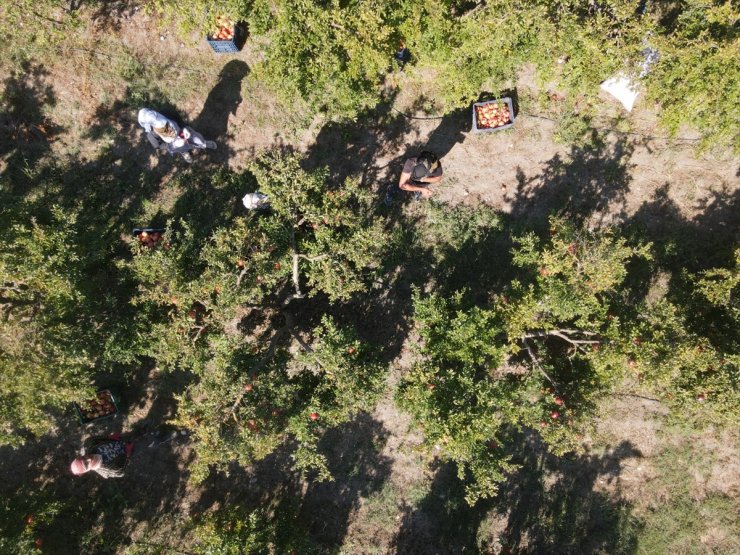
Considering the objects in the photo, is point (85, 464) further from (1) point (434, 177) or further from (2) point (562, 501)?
(2) point (562, 501)

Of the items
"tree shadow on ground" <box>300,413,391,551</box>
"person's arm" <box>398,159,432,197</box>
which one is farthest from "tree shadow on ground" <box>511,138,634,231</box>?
"tree shadow on ground" <box>300,413,391,551</box>

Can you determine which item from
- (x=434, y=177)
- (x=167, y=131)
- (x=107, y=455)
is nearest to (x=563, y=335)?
(x=434, y=177)

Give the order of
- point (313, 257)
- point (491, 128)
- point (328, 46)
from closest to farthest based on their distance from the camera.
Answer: point (328, 46)
point (313, 257)
point (491, 128)

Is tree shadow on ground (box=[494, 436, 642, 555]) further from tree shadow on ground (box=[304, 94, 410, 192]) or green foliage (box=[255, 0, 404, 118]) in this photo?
green foliage (box=[255, 0, 404, 118])

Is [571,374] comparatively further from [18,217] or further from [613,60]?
[18,217]

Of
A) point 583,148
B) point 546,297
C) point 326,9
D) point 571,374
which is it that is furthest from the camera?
point 583,148

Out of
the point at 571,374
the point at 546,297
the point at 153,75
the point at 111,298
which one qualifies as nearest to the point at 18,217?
the point at 111,298
